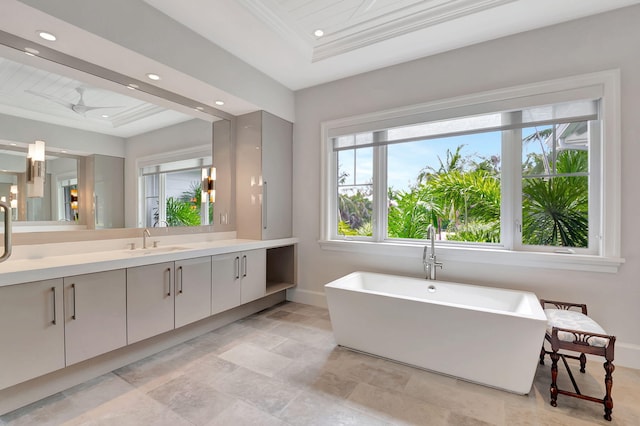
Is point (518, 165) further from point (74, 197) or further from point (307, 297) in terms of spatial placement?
point (74, 197)

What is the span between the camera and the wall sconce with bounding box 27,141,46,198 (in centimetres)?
210

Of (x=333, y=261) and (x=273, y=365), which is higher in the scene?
(x=333, y=261)

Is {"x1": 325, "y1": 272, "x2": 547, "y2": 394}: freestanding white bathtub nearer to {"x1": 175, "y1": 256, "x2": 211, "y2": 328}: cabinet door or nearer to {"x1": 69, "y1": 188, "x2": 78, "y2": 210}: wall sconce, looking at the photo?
{"x1": 175, "y1": 256, "x2": 211, "y2": 328}: cabinet door

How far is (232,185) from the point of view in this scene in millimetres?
3609

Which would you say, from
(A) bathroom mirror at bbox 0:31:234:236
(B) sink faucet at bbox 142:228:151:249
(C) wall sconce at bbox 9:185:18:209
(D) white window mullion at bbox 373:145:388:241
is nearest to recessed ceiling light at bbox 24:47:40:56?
(A) bathroom mirror at bbox 0:31:234:236

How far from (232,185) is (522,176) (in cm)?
308

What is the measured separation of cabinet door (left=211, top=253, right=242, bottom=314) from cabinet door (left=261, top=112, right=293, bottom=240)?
590mm

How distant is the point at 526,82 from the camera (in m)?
2.57

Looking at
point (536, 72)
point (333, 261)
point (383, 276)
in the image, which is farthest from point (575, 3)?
point (333, 261)

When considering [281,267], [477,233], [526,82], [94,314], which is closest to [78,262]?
[94,314]

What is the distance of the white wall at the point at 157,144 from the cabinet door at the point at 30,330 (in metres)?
1.01

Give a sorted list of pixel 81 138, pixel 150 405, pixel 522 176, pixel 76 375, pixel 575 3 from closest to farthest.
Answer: pixel 150 405 → pixel 76 375 → pixel 575 3 → pixel 81 138 → pixel 522 176

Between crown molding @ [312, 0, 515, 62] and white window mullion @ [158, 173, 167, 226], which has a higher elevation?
crown molding @ [312, 0, 515, 62]

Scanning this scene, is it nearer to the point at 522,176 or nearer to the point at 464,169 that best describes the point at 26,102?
the point at 464,169
